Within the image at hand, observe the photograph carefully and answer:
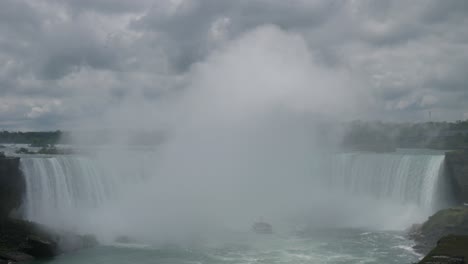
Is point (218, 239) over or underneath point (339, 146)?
underneath

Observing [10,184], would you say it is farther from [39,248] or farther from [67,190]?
[39,248]

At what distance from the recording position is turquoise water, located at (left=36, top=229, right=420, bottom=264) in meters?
17.0

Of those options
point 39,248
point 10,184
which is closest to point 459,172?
point 39,248

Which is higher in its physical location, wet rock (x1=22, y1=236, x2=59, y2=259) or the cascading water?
the cascading water

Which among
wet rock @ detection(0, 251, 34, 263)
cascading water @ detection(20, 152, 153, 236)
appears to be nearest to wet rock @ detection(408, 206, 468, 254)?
cascading water @ detection(20, 152, 153, 236)

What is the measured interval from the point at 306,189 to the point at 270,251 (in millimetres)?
12271

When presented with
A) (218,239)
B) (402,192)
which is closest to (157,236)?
(218,239)

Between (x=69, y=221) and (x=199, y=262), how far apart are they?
7240mm

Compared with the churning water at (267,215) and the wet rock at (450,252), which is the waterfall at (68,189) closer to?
the churning water at (267,215)

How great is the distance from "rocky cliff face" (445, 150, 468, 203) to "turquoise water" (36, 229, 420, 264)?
442cm

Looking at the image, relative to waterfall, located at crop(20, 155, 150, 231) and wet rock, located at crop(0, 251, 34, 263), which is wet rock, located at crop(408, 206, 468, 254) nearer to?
waterfall, located at crop(20, 155, 150, 231)

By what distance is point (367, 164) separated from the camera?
27781 millimetres

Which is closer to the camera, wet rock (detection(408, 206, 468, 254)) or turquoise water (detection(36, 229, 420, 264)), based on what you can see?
turquoise water (detection(36, 229, 420, 264))

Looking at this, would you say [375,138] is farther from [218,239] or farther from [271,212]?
[218,239]
